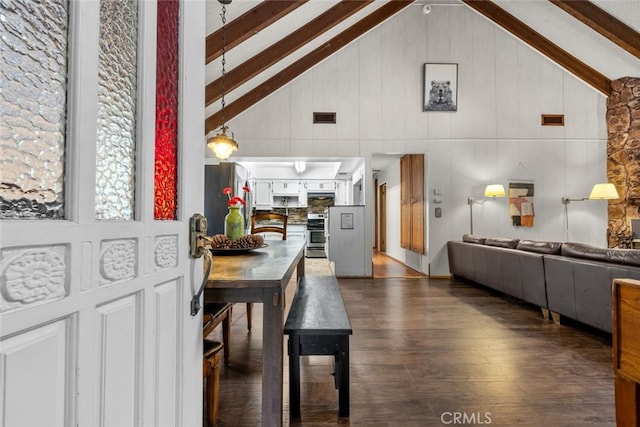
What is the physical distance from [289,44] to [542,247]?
3928 millimetres

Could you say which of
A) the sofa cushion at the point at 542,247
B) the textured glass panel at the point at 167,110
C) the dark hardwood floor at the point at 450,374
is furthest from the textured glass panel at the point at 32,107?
the sofa cushion at the point at 542,247

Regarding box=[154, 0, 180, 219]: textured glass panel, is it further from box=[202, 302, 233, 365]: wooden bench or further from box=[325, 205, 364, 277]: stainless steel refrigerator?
box=[325, 205, 364, 277]: stainless steel refrigerator

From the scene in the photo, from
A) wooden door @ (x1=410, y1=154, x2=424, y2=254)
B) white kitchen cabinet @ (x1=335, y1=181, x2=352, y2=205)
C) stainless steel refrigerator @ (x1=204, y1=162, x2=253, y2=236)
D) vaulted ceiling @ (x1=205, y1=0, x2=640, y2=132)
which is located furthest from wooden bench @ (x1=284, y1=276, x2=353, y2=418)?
white kitchen cabinet @ (x1=335, y1=181, x2=352, y2=205)

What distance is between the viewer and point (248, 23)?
332cm

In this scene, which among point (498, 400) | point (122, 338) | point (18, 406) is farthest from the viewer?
point (498, 400)

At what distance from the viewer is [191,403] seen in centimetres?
82

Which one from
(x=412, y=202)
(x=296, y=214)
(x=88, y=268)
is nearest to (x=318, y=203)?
(x=296, y=214)

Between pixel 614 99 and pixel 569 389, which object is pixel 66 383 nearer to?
pixel 569 389

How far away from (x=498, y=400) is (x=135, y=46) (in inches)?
86.2

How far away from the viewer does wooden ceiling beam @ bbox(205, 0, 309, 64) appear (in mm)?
3320

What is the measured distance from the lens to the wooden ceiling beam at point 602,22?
14.4ft

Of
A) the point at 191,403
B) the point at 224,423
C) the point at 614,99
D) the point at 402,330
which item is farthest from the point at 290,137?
the point at 614,99

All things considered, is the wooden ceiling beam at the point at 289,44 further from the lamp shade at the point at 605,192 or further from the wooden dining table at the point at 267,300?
the lamp shade at the point at 605,192

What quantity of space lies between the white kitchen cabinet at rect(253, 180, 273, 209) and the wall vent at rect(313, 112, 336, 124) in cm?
312
